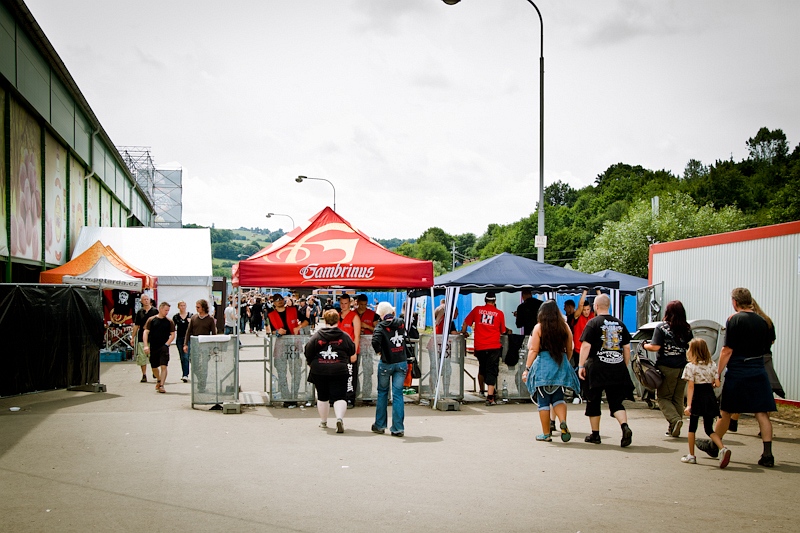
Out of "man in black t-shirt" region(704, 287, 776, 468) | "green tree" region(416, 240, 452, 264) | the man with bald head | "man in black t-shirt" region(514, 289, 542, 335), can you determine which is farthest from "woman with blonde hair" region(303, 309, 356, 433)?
"green tree" region(416, 240, 452, 264)

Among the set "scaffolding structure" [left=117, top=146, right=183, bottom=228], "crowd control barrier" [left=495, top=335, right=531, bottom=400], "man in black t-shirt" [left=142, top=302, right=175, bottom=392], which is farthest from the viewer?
"scaffolding structure" [left=117, top=146, right=183, bottom=228]

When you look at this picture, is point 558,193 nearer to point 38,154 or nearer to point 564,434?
→ point 38,154

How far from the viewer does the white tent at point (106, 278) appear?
2064cm

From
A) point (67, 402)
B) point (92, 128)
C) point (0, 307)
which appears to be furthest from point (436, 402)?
point (92, 128)

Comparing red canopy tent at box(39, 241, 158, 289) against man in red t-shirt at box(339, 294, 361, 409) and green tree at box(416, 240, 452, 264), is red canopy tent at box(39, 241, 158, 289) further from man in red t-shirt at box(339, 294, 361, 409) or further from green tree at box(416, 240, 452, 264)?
green tree at box(416, 240, 452, 264)

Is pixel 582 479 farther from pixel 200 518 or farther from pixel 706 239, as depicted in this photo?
pixel 706 239

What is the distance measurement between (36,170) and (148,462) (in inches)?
585

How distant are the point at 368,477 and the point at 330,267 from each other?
5.89 meters

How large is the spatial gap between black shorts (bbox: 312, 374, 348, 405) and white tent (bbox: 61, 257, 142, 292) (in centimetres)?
1184

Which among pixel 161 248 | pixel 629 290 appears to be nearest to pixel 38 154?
pixel 161 248

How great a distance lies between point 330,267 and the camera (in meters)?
13.0

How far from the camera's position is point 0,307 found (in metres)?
12.6

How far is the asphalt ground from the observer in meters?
6.06

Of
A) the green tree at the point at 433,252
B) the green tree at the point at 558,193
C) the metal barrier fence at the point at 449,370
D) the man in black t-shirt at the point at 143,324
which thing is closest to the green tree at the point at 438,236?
the green tree at the point at 433,252
